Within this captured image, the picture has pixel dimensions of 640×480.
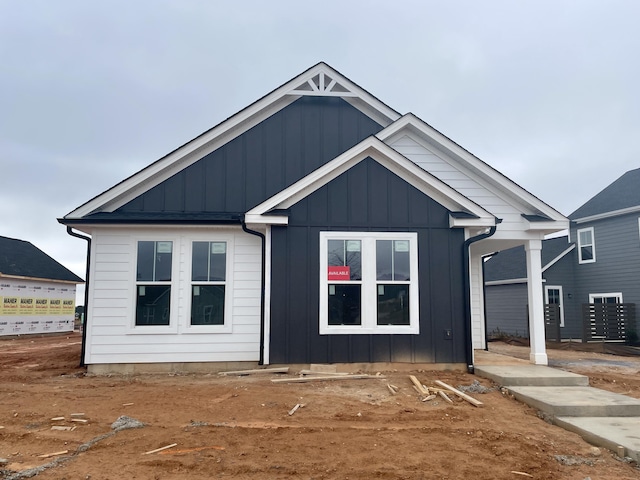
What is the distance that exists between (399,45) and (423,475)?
2206 cm

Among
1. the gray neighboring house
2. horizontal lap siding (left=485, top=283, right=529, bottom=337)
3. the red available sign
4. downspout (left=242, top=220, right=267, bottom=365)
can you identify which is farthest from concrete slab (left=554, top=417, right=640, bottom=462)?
horizontal lap siding (left=485, top=283, right=529, bottom=337)

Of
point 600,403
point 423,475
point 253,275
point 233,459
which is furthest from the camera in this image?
point 253,275

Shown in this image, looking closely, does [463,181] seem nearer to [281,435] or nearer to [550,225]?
[550,225]

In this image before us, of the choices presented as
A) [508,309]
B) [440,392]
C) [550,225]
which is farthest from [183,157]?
[508,309]

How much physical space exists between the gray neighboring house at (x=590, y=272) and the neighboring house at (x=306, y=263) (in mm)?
11643

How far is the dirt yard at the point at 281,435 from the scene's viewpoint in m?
4.30

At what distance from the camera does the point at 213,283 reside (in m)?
9.76

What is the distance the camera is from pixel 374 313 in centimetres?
921

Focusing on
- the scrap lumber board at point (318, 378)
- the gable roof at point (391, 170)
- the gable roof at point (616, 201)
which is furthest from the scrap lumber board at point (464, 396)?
the gable roof at point (616, 201)

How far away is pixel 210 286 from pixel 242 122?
13.2 ft

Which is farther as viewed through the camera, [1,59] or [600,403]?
[1,59]

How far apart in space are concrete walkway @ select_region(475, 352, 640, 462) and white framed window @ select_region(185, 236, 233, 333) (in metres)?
5.29

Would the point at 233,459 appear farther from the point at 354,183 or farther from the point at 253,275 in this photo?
the point at 354,183

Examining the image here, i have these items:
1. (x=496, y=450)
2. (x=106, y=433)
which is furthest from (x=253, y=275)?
(x=496, y=450)
